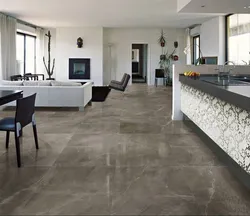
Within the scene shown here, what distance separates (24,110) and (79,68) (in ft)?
36.2

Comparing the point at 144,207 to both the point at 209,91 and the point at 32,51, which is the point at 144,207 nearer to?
the point at 209,91

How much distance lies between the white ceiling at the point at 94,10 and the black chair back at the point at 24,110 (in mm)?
5050

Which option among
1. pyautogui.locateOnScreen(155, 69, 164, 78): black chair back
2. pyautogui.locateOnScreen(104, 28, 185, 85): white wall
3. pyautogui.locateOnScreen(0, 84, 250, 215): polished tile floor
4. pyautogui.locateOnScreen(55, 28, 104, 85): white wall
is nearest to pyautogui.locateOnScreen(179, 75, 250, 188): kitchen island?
pyautogui.locateOnScreen(0, 84, 250, 215): polished tile floor

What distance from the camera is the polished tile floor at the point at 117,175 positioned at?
101 inches

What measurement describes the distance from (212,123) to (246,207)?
164cm

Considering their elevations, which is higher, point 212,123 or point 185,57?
point 185,57

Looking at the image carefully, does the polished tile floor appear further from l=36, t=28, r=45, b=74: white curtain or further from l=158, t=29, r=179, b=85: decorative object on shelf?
l=158, t=29, r=179, b=85: decorative object on shelf

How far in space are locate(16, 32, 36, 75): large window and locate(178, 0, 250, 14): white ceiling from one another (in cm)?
794

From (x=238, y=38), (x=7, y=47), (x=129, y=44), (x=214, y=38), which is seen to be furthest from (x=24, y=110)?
(x=129, y=44)

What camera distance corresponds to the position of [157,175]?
3.31 metres

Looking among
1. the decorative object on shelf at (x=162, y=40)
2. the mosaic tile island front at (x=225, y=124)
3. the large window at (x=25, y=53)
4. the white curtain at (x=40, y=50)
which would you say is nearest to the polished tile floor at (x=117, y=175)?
the mosaic tile island front at (x=225, y=124)

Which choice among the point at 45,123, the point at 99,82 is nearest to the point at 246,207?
the point at 45,123

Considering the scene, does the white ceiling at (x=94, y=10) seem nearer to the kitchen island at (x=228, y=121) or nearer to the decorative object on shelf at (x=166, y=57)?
the decorative object on shelf at (x=166, y=57)

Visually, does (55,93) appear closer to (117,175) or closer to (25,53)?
(117,175)
